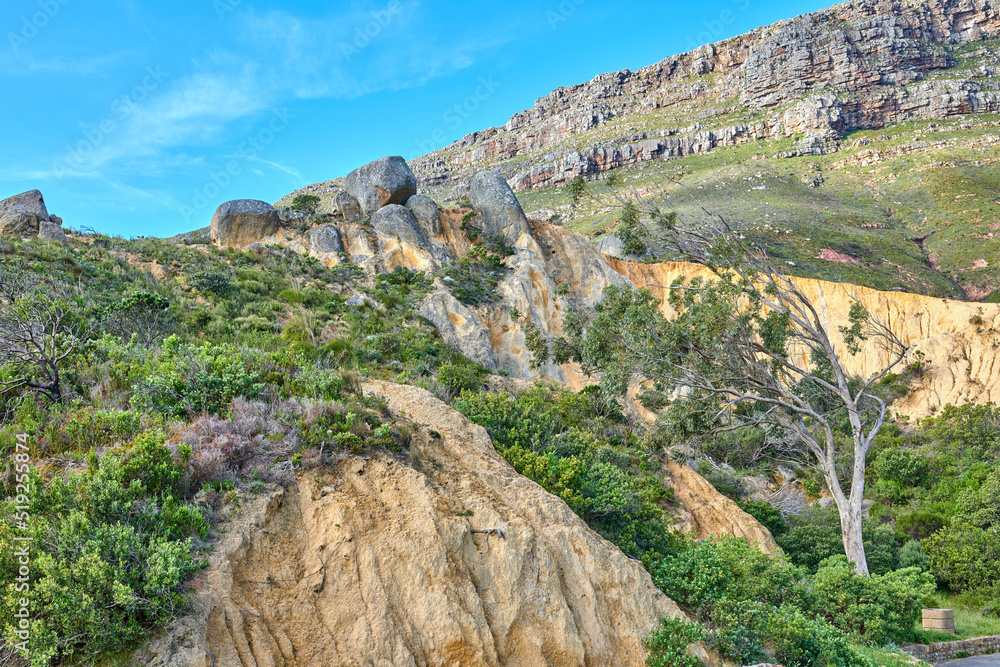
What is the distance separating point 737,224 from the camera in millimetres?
49500

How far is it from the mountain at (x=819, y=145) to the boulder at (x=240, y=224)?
885 inches

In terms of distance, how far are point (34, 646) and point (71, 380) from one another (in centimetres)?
479

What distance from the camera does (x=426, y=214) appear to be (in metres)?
31.6

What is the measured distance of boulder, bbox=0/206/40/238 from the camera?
2258 cm

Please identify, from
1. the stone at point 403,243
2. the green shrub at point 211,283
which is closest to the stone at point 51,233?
the green shrub at point 211,283

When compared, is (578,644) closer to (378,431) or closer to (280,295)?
(378,431)

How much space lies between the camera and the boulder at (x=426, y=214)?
31.5 m

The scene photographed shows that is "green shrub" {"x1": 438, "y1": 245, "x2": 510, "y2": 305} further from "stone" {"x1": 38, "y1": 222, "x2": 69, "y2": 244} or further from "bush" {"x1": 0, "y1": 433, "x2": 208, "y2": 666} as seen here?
"bush" {"x1": 0, "y1": 433, "x2": 208, "y2": 666}

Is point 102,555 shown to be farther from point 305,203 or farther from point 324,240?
point 305,203

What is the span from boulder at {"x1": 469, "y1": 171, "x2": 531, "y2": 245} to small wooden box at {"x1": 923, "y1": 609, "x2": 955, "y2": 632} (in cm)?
2521

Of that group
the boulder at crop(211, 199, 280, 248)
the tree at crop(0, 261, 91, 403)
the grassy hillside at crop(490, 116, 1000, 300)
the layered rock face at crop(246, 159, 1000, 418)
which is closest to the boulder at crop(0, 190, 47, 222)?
the boulder at crop(211, 199, 280, 248)

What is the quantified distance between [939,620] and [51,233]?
32.9 metres

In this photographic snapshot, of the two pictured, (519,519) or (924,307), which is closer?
(519,519)

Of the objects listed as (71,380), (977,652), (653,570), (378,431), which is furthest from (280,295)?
(977,652)
